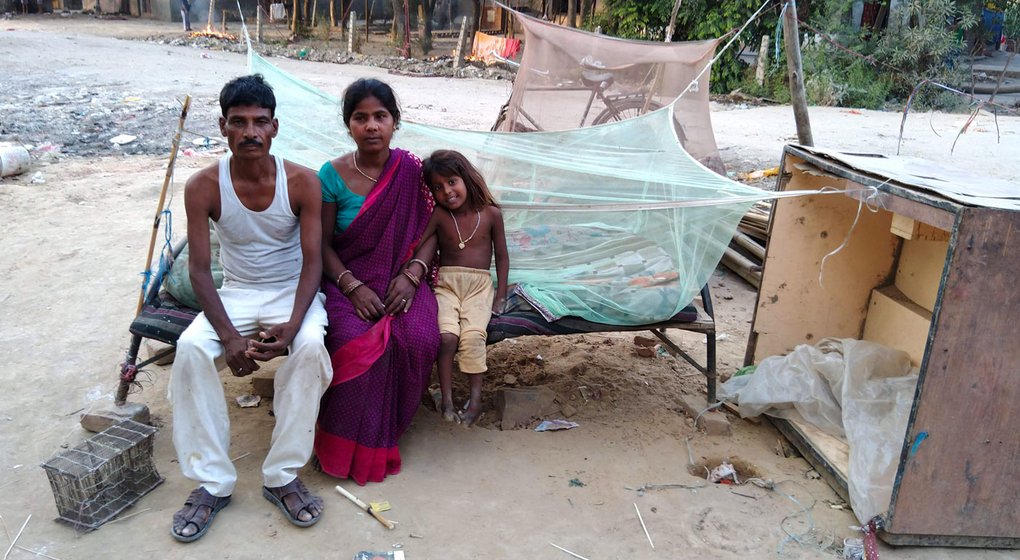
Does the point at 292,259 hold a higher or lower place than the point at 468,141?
lower

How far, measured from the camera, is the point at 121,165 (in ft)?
21.5

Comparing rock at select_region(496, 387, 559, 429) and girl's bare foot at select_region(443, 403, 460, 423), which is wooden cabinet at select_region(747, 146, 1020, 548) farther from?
girl's bare foot at select_region(443, 403, 460, 423)

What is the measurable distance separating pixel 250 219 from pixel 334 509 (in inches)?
38.8

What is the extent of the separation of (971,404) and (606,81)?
4.13 metres

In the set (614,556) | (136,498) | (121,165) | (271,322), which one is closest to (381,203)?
(271,322)

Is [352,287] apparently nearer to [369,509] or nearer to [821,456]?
[369,509]

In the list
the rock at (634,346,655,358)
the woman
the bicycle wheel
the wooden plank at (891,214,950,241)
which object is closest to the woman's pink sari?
the woman

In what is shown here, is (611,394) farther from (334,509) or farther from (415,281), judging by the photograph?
(334,509)

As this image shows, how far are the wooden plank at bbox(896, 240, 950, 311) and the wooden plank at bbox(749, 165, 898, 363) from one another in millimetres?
62

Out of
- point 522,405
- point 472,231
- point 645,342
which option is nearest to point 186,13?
point 645,342

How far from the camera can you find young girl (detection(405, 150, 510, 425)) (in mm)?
2729

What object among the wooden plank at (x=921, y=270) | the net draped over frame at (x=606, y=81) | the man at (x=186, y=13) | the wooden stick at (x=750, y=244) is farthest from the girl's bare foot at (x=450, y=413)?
the man at (x=186, y=13)

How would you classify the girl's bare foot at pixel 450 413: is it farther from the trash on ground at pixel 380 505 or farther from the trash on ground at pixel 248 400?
the trash on ground at pixel 248 400

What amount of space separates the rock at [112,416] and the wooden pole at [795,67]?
3.80 meters
